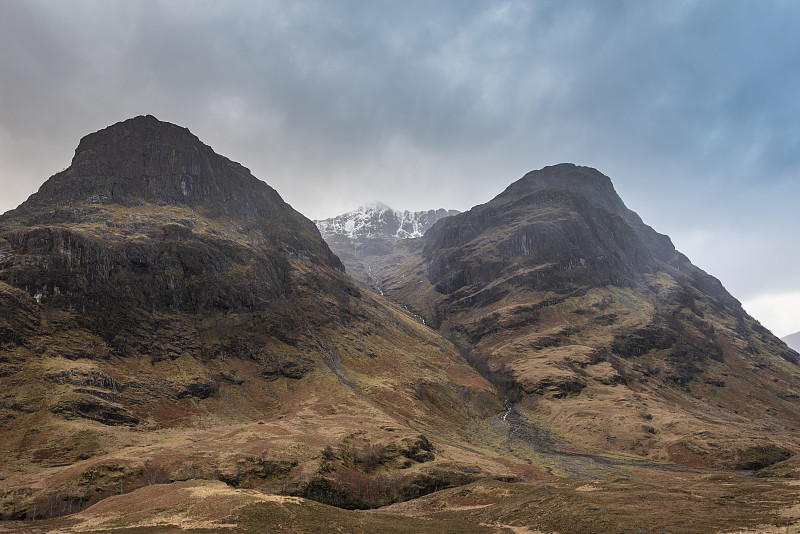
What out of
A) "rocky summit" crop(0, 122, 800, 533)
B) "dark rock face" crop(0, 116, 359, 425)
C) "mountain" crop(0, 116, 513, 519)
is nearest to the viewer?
"rocky summit" crop(0, 122, 800, 533)

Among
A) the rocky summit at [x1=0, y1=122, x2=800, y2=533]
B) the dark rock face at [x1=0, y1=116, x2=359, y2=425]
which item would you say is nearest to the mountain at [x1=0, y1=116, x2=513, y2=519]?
the dark rock face at [x1=0, y1=116, x2=359, y2=425]

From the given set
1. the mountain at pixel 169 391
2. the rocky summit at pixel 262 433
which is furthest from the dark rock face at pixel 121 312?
the rocky summit at pixel 262 433

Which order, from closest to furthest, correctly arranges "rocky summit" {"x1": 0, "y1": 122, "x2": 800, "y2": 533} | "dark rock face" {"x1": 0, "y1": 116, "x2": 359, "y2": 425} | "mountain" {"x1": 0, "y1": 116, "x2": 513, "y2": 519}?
1. "rocky summit" {"x1": 0, "y1": 122, "x2": 800, "y2": 533}
2. "mountain" {"x1": 0, "y1": 116, "x2": 513, "y2": 519}
3. "dark rock face" {"x1": 0, "y1": 116, "x2": 359, "y2": 425}

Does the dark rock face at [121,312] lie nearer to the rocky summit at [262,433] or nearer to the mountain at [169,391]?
the mountain at [169,391]

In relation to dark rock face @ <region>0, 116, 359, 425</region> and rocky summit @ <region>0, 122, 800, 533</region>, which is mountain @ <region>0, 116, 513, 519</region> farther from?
rocky summit @ <region>0, 122, 800, 533</region>

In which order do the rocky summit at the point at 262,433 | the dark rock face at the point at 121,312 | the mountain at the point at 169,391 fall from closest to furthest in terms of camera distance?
the rocky summit at the point at 262,433 → the mountain at the point at 169,391 → the dark rock face at the point at 121,312

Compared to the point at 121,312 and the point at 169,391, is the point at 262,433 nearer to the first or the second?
the point at 169,391

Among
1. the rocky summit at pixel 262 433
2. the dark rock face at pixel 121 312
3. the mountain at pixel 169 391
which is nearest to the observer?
the rocky summit at pixel 262 433

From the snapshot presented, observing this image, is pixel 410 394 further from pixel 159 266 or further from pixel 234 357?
pixel 159 266

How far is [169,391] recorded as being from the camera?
439 feet

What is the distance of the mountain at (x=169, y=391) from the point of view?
84188 mm

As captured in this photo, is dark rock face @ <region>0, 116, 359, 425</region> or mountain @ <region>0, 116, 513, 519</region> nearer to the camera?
mountain @ <region>0, 116, 513, 519</region>

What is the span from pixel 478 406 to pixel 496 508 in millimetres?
134634

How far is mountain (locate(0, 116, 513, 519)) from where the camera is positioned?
276 ft
